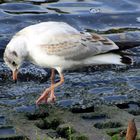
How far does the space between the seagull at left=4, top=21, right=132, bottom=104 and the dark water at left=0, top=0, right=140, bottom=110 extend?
38 centimetres

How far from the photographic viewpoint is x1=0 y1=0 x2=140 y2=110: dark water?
7616 mm

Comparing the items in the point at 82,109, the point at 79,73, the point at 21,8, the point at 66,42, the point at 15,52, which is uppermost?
the point at 66,42

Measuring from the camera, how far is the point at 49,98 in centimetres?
734

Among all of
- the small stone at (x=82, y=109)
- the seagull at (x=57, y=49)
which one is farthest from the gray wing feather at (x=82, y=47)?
the small stone at (x=82, y=109)

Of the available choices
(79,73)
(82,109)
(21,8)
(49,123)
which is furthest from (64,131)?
(21,8)

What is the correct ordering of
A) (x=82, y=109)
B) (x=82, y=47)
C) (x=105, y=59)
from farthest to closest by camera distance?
(x=105, y=59), (x=82, y=47), (x=82, y=109)

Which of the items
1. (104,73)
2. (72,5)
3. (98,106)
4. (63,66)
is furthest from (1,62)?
(72,5)

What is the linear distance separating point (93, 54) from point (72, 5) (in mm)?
5433

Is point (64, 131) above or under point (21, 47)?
under

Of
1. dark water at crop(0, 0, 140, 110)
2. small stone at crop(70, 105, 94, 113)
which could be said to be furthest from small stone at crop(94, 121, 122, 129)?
dark water at crop(0, 0, 140, 110)

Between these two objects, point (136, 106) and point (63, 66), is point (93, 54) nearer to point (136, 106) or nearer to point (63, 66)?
point (63, 66)

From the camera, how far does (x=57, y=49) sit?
23.9ft

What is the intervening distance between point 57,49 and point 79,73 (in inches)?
71.3

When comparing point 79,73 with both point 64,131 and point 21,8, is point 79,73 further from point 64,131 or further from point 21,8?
point 21,8
